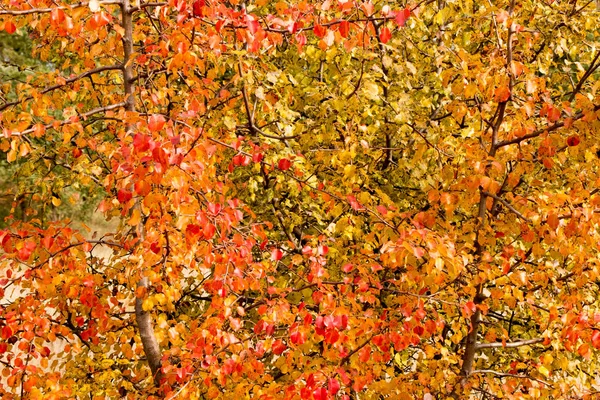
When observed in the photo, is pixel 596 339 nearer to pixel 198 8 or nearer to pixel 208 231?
pixel 208 231

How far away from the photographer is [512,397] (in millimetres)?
3979

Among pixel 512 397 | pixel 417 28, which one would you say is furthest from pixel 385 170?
pixel 512 397

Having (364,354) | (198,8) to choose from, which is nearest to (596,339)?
(364,354)

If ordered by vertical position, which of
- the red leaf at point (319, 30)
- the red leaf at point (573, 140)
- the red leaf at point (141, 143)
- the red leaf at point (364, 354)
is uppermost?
the red leaf at point (319, 30)

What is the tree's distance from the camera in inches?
123

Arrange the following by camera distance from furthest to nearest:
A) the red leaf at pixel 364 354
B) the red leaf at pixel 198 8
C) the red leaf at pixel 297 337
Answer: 1. the red leaf at pixel 364 354
2. the red leaf at pixel 297 337
3. the red leaf at pixel 198 8

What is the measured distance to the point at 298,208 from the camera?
19.4 feet

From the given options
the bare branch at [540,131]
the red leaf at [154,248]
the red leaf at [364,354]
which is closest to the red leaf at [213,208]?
the red leaf at [154,248]

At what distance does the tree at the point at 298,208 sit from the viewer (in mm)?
3127

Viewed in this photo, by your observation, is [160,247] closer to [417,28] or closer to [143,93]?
[143,93]

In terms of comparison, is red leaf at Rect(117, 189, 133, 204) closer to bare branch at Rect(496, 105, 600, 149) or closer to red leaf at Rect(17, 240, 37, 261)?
red leaf at Rect(17, 240, 37, 261)

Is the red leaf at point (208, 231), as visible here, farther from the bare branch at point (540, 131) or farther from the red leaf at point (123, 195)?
the bare branch at point (540, 131)

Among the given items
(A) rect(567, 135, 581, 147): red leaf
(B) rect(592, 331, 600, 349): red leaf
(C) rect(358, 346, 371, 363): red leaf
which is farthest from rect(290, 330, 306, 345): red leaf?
(A) rect(567, 135, 581, 147): red leaf

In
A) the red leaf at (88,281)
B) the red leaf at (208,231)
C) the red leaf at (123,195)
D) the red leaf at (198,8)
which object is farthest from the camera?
the red leaf at (88,281)
